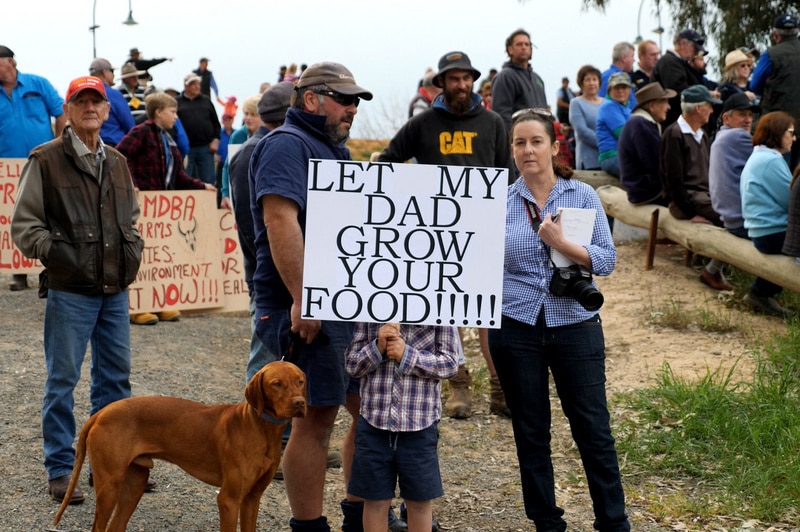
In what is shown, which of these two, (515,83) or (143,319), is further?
(143,319)

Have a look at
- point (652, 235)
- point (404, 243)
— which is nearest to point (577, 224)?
point (404, 243)

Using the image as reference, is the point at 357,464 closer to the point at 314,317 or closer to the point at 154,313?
the point at 314,317

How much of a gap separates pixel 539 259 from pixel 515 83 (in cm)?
538

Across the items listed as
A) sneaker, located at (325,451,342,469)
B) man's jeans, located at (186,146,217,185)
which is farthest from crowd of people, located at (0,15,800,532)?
man's jeans, located at (186,146,217,185)

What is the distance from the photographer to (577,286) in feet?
15.4

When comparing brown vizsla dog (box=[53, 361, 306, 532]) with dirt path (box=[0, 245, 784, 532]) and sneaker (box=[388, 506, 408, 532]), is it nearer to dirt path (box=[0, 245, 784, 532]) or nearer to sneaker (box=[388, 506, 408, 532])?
dirt path (box=[0, 245, 784, 532])

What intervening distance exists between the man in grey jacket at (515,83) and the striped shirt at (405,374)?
18.3 ft

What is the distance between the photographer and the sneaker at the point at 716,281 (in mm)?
10578

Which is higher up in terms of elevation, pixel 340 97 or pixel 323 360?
pixel 340 97

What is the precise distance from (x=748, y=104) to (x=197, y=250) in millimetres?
5430

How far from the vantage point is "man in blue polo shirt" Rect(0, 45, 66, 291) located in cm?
1010

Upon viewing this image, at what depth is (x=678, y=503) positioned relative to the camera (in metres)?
6.01

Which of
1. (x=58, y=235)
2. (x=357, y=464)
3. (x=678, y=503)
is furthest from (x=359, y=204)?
(x=678, y=503)

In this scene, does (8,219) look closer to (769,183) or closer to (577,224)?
(769,183)
